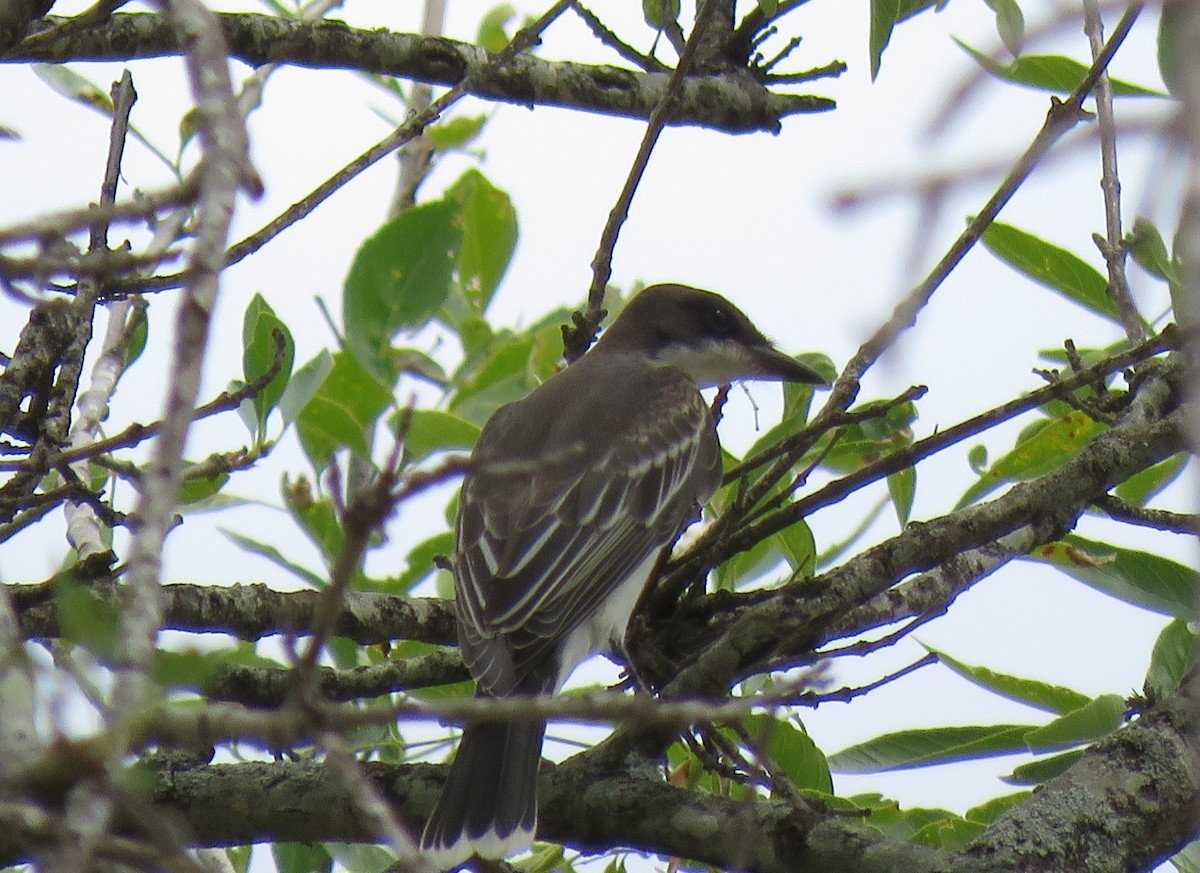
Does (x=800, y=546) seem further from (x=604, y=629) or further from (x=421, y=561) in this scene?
(x=421, y=561)

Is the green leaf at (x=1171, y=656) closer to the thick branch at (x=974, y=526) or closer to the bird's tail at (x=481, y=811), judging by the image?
the thick branch at (x=974, y=526)

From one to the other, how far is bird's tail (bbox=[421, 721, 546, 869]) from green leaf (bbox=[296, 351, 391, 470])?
0.94 metres

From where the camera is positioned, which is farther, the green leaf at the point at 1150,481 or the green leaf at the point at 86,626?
the green leaf at the point at 1150,481

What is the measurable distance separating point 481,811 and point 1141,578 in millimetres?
1675

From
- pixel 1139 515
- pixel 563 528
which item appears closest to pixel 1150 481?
pixel 1139 515

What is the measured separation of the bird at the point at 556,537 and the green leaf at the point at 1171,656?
4.62 ft

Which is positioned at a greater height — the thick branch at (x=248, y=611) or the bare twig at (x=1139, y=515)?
the thick branch at (x=248, y=611)

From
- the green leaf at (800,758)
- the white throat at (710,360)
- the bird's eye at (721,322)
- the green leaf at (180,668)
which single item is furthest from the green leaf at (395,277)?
the green leaf at (180,668)

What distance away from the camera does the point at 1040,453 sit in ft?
13.5

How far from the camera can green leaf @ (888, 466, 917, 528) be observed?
4.11 m

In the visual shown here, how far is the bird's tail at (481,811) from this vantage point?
339 cm

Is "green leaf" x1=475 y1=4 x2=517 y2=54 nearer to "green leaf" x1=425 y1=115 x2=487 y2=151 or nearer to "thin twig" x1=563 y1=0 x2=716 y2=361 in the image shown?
"green leaf" x1=425 y1=115 x2=487 y2=151

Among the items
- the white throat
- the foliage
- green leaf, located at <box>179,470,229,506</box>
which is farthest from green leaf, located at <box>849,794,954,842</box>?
the white throat

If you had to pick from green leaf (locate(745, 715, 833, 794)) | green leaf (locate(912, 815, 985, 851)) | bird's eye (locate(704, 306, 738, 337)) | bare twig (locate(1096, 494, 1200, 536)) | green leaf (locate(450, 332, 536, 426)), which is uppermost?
bird's eye (locate(704, 306, 738, 337))
